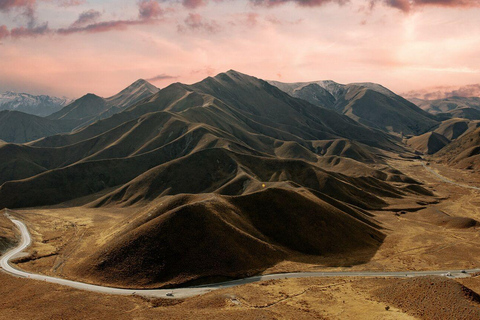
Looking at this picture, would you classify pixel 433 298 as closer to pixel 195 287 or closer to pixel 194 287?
pixel 195 287

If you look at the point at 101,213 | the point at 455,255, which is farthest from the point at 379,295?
the point at 101,213

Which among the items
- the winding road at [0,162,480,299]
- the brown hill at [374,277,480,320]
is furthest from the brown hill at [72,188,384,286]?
the brown hill at [374,277,480,320]

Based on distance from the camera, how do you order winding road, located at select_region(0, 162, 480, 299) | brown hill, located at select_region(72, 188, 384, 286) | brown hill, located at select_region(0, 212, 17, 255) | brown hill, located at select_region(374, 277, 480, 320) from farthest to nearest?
brown hill, located at select_region(0, 212, 17, 255) < brown hill, located at select_region(72, 188, 384, 286) < winding road, located at select_region(0, 162, 480, 299) < brown hill, located at select_region(374, 277, 480, 320)


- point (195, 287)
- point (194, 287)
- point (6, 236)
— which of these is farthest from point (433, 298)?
point (6, 236)

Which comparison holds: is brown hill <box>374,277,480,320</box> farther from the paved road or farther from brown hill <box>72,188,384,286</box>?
brown hill <box>72,188,384,286</box>

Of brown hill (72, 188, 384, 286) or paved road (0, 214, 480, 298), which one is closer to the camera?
paved road (0, 214, 480, 298)

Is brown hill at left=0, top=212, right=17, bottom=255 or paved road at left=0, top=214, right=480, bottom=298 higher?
brown hill at left=0, top=212, right=17, bottom=255

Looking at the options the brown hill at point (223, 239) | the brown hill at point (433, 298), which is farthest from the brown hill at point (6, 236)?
the brown hill at point (433, 298)

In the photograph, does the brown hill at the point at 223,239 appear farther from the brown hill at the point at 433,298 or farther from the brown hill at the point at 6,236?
the brown hill at the point at 6,236
